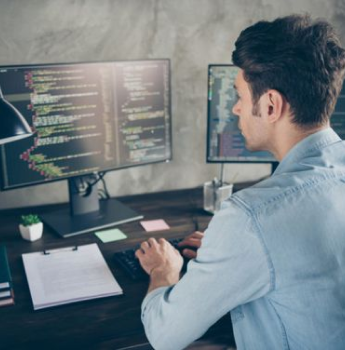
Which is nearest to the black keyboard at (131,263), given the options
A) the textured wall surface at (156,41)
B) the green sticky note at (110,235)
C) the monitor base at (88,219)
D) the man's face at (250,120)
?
the green sticky note at (110,235)

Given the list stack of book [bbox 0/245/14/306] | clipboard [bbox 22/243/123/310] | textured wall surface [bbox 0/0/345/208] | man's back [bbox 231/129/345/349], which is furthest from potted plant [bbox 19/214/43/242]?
man's back [bbox 231/129/345/349]

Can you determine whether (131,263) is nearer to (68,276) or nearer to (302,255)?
(68,276)

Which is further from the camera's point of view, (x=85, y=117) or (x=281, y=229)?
(x=85, y=117)

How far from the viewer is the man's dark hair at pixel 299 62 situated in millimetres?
1128

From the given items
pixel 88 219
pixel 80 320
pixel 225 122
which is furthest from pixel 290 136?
pixel 88 219

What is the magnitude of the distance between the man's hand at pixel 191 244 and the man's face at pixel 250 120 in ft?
1.47

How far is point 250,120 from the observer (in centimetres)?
125

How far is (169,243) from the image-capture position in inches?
63.6

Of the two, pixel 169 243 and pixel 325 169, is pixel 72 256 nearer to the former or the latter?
pixel 169 243

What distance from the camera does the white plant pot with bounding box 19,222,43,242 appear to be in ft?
5.59

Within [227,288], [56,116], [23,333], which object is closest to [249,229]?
[227,288]

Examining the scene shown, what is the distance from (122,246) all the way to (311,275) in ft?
2.56

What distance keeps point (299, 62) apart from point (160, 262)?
2.17 ft

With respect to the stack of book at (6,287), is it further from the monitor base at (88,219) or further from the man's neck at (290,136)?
the man's neck at (290,136)
